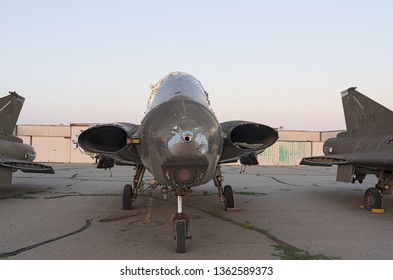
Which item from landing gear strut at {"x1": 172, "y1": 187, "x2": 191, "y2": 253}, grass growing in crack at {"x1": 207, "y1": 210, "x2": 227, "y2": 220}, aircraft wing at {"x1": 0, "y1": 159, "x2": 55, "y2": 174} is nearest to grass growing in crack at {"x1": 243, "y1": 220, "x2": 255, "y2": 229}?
grass growing in crack at {"x1": 207, "y1": 210, "x2": 227, "y2": 220}

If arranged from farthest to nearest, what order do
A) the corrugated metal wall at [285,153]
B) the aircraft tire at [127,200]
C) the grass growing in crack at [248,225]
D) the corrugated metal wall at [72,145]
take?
1. the corrugated metal wall at [285,153]
2. the corrugated metal wall at [72,145]
3. the aircraft tire at [127,200]
4. the grass growing in crack at [248,225]

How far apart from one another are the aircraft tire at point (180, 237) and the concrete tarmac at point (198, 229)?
0.42 ft

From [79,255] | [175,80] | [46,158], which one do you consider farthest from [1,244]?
[46,158]

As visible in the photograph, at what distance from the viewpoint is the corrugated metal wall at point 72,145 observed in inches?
1458

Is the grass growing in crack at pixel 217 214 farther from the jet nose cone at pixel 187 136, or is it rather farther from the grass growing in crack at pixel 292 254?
the jet nose cone at pixel 187 136

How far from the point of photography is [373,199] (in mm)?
8688

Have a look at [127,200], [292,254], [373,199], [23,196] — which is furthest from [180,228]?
[23,196]

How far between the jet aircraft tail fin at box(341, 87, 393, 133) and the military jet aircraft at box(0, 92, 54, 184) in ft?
30.3

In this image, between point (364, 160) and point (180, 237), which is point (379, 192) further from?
point (180, 237)

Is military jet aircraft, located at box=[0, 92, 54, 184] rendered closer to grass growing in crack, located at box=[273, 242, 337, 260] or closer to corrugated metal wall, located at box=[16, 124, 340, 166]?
grass growing in crack, located at box=[273, 242, 337, 260]

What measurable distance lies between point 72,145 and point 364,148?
32316 mm

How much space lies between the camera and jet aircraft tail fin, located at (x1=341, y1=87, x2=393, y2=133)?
1015 cm

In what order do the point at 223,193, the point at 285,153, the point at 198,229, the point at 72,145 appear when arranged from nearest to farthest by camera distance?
1. the point at 198,229
2. the point at 223,193
3. the point at 72,145
4. the point at 285,153

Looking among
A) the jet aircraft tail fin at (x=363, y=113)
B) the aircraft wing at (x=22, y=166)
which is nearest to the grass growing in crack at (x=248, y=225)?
the jet aircraft tail fin at (x=363, y=113)
